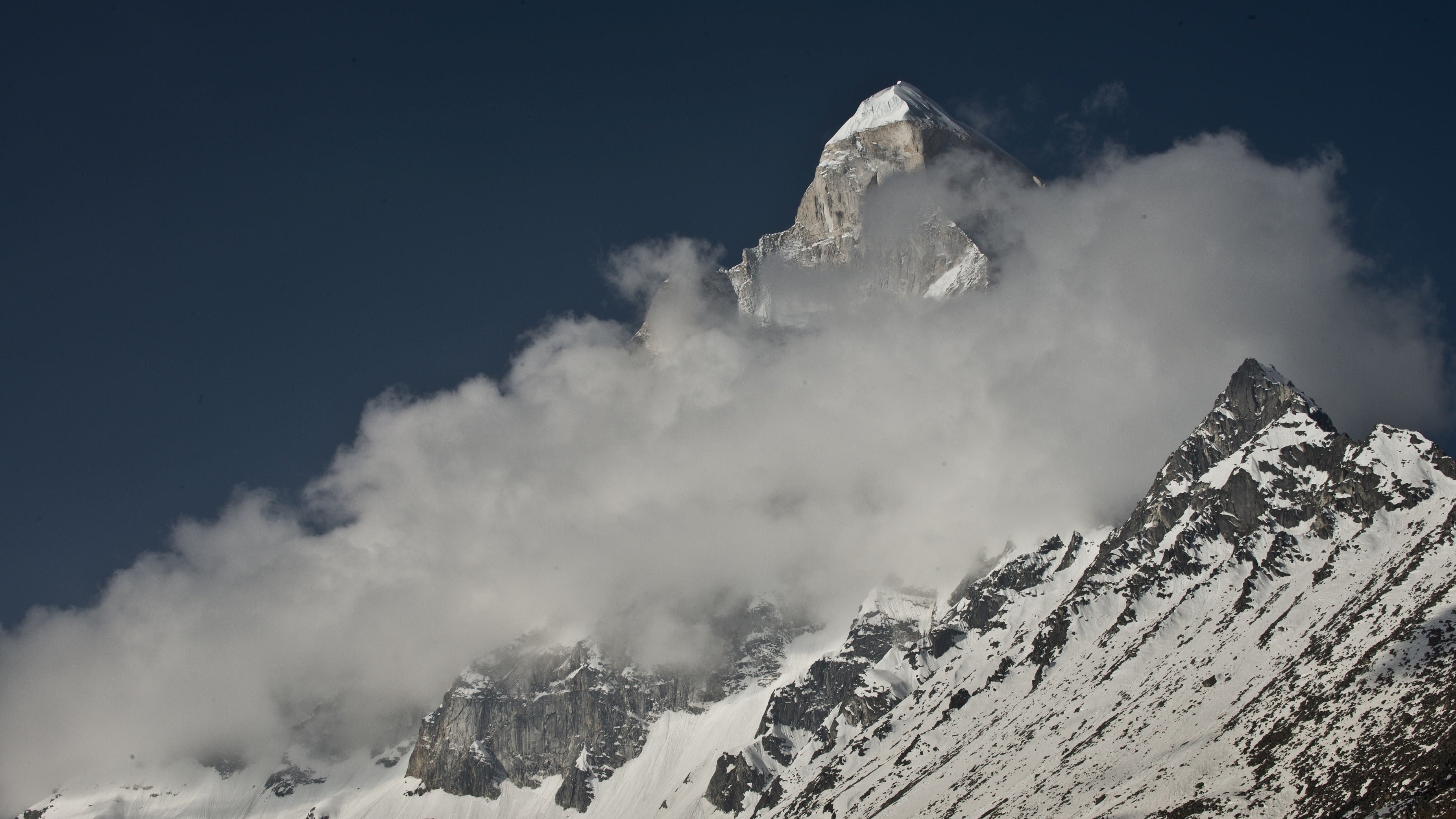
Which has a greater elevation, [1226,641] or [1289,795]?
[1226,641]

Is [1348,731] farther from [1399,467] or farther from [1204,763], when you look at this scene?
[1399,467]

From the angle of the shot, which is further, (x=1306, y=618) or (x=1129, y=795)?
(x=1306, y=618)

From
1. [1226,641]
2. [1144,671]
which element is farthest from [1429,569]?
[1144,671]

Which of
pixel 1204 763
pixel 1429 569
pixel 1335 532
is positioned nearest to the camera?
pixel 1204 763

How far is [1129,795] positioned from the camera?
13512cm

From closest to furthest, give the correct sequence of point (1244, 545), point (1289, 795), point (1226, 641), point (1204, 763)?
1. point (1289, 795)
2. point (1204, 763)
3. point (1226, 641)
4. point (1244, 545)

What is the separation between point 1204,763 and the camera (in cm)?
13312

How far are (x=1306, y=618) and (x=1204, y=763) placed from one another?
3798 centimetres

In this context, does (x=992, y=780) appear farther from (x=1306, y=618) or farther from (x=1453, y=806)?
(x=1453, y=806)

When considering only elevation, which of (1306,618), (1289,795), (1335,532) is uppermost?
(1335,532)

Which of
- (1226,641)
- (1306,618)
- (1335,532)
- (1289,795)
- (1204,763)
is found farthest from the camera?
(1335,532)

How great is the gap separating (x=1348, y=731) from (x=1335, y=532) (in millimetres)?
72912

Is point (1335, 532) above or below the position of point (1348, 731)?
above

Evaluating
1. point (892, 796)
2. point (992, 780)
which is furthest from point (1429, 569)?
point (892, 796)
